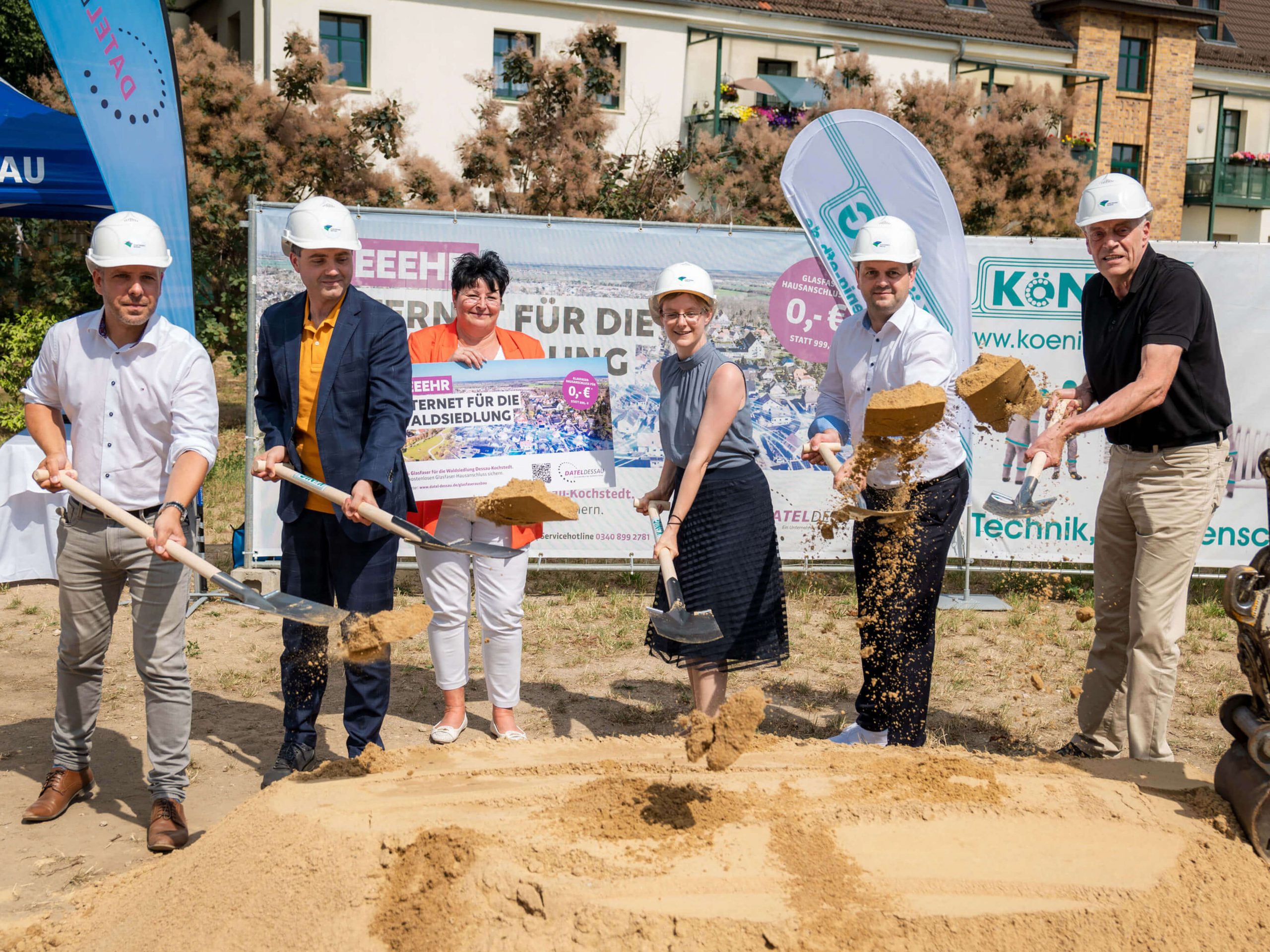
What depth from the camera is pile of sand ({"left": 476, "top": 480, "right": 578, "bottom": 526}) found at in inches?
179

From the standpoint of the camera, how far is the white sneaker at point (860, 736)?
4.53 metres

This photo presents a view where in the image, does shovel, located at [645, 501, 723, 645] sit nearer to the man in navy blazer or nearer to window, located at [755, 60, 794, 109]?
the man in navy blazer

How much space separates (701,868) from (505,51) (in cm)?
2233

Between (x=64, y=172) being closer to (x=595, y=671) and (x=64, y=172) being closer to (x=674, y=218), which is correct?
(x=595, y=671)

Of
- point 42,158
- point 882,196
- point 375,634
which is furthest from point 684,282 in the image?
point 42,158

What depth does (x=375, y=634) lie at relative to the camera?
3697mm

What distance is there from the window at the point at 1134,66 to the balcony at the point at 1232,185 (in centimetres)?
306

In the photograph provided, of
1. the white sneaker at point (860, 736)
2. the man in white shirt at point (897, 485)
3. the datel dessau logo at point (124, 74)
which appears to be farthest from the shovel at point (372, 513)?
the datel dessau logo at point (124, 74)

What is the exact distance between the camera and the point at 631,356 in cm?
709

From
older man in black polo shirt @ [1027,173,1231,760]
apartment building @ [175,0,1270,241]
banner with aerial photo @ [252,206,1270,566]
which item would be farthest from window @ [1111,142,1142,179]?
older man in black polo shirt @ [1027,173,1231,760]

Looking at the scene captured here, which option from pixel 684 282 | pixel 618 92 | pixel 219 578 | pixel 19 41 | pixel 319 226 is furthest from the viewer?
pixel 618 92

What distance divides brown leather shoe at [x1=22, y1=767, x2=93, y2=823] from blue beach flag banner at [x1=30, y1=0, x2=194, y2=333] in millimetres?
2583

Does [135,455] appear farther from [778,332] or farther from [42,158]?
[42,158]

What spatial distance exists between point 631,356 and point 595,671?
2.16 meters
